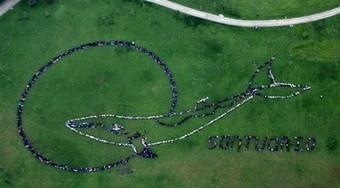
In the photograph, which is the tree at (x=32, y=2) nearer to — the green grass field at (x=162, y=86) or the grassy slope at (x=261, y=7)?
the green grass field at (x=162, y=86)

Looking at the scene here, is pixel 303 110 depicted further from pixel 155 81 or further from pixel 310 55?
pixel 155 81

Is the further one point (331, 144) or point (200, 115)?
point (200, 115)

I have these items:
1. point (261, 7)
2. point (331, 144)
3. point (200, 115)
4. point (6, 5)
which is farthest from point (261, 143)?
point (6, 5)

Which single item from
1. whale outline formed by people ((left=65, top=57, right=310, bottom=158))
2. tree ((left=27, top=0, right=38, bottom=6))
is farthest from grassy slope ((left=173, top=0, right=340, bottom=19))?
tree ((left=27, top=0, right=38, bottom=6))

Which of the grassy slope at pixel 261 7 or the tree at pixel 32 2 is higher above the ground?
the tree at pixel 32 2

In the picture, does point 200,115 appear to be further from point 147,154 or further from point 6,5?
point 6,5

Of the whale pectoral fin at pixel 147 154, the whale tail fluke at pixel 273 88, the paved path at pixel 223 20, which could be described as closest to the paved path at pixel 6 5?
the paved path at pixel 223 20
